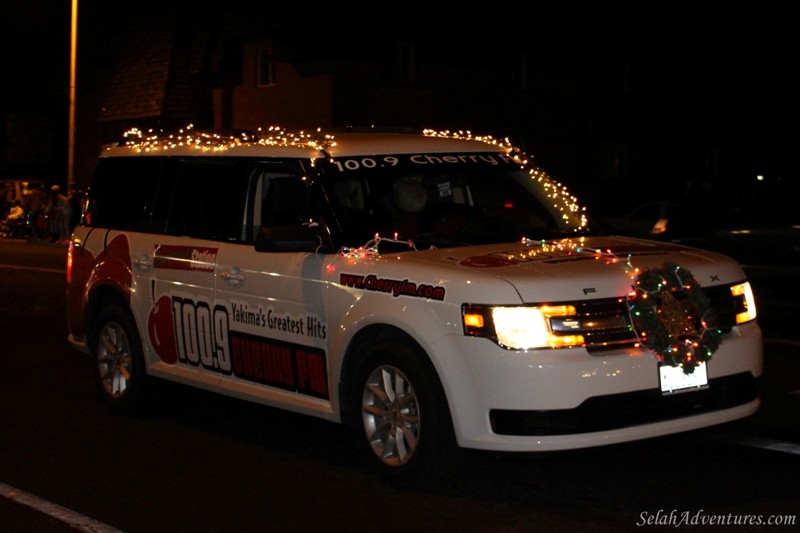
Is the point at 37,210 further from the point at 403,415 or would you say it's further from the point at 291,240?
the point at 403,415

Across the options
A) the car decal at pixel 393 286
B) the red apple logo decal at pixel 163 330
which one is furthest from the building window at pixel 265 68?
the car decal at pixel 393 286

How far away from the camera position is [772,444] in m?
7.70

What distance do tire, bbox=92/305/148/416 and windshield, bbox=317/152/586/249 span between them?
2205 mm

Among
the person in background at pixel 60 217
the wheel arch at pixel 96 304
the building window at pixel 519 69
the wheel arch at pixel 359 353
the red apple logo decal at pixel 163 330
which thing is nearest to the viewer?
the wheel arch at pixel 359 353

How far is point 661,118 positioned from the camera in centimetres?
4606

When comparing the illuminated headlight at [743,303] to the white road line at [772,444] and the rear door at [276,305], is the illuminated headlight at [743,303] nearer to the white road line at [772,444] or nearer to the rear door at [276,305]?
the white road line at [772,444]

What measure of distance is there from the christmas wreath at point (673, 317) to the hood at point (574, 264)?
0.29 feet

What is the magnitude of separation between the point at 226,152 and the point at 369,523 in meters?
3.10

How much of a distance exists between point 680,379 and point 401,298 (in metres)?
1.51

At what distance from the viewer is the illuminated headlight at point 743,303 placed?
6.85m

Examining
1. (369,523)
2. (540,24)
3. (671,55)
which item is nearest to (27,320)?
(369,523)

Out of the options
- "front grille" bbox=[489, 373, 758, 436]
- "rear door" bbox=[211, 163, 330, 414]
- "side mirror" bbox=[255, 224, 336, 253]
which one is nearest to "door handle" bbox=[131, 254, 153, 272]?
"rear door" bbox=[211, 163, 330, 414]

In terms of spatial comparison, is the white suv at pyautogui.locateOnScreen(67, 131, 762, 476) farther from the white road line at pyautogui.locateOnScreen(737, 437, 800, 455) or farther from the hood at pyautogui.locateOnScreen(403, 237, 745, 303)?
the white road line at pyautogui.locateOnScreen(737, 437, 800, 455)

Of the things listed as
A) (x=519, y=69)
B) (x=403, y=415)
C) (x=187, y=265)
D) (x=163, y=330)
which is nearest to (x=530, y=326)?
(x=403, y=415)
